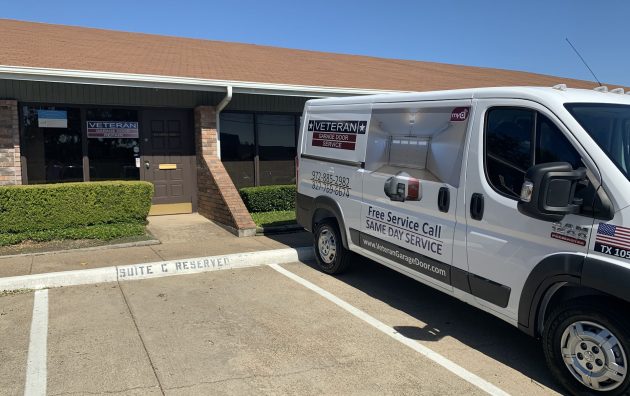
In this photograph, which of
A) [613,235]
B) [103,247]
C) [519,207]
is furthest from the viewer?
[103,247]

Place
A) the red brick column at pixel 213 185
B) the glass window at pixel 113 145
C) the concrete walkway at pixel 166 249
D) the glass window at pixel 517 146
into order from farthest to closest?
the glass window at pixel 113 145
the red brick column at pixel 213 185
the concrete walkway at pixel 166 249
the glass window at pixel 517 146

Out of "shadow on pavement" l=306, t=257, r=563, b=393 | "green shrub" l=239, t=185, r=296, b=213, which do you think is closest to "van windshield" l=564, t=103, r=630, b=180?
"shadow on pavement" l=306, t=257, r=563, b=393

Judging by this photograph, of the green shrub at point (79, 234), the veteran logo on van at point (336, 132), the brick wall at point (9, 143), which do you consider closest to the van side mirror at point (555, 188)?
the veteran logo on van at point (336, 132)

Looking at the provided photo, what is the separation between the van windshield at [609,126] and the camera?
3369mm

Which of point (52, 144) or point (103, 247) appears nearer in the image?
point (103, 247)

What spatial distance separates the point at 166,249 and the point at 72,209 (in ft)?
6.50

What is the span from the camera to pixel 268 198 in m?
10.8

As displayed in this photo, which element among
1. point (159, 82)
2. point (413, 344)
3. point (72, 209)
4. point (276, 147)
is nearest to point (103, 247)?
point (72, 209)

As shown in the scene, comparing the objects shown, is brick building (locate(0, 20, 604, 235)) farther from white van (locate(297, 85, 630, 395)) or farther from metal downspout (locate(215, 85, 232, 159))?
white van (locate(297, 85, 630, 395))

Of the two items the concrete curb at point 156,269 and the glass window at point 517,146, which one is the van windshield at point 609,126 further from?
the concrete curb at point 156,269

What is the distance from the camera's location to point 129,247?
7699 mm

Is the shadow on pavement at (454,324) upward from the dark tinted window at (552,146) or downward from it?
downward

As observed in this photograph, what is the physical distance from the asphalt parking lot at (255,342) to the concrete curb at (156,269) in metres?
0.16

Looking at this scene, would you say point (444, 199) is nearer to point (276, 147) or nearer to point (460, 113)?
point (460, 113)
